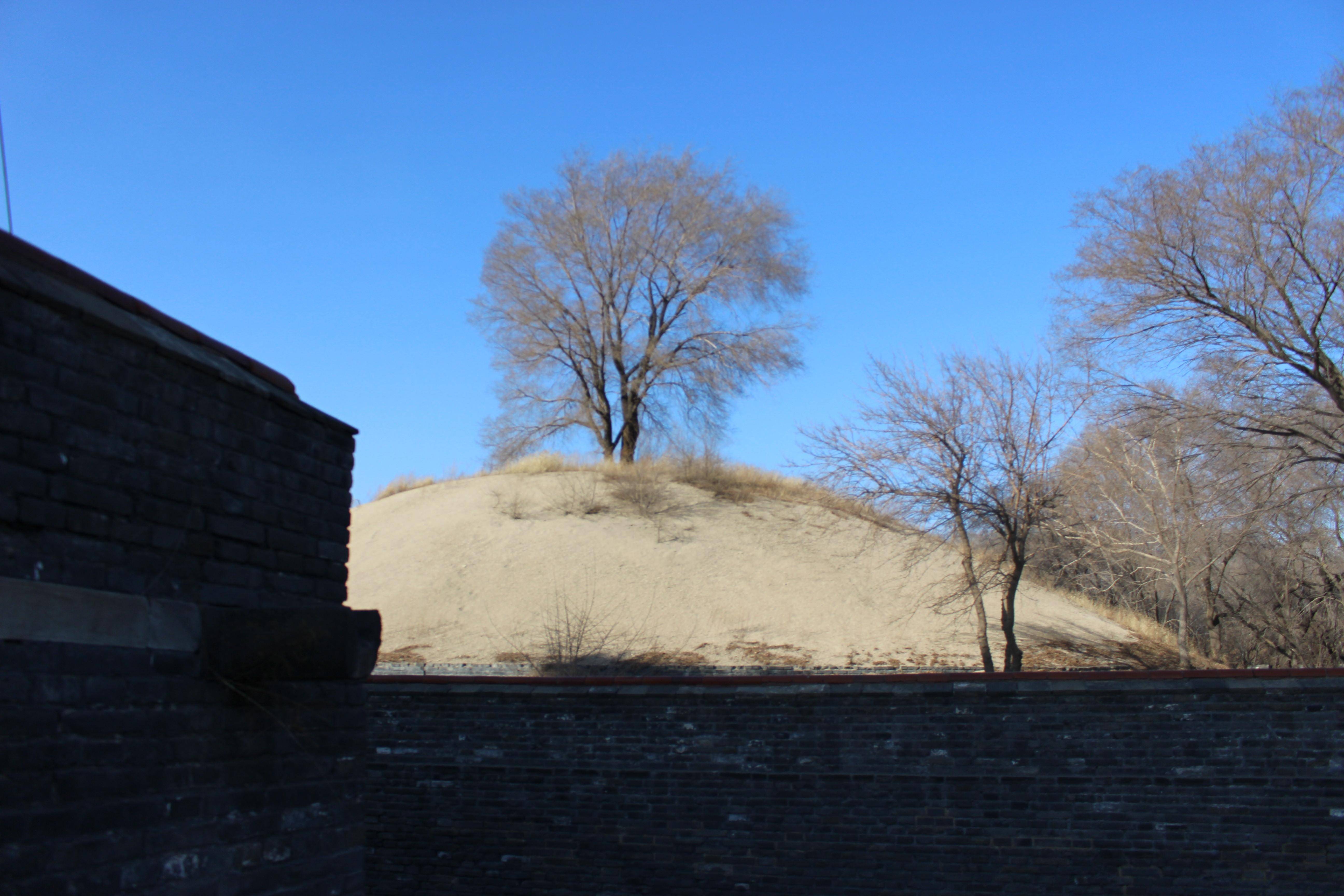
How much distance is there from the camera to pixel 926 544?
2286cm

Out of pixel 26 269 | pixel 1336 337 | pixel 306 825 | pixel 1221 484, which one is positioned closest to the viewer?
pixel 26 269

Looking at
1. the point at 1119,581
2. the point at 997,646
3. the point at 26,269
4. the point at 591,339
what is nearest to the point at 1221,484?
the point at 997,646

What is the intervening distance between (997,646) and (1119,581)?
330 inches

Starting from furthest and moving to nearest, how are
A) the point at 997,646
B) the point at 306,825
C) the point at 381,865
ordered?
the point at 997,646 → the point at 381,865 → the point at 306,825

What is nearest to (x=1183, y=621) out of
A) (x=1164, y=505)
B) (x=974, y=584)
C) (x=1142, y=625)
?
(x=1164, y=505)

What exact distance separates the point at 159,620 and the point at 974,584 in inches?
657

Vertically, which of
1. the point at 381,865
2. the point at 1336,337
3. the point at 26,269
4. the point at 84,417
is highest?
the point at 1336,337

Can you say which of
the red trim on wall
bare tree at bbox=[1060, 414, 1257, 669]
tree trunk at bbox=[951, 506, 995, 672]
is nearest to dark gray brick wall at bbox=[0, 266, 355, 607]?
the red trim on wall

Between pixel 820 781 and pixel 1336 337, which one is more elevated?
pixel 1336 337

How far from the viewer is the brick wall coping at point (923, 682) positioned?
8641 mm

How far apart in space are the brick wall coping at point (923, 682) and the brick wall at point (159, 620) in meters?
4.38

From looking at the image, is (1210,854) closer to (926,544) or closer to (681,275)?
(926,544)

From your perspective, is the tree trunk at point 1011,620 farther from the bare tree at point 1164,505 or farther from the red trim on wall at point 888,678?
the red trim on wall at point 888,678

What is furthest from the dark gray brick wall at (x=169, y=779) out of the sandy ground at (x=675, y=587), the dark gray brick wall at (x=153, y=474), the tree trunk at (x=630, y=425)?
the tree trunk at (x=630, y=425)
